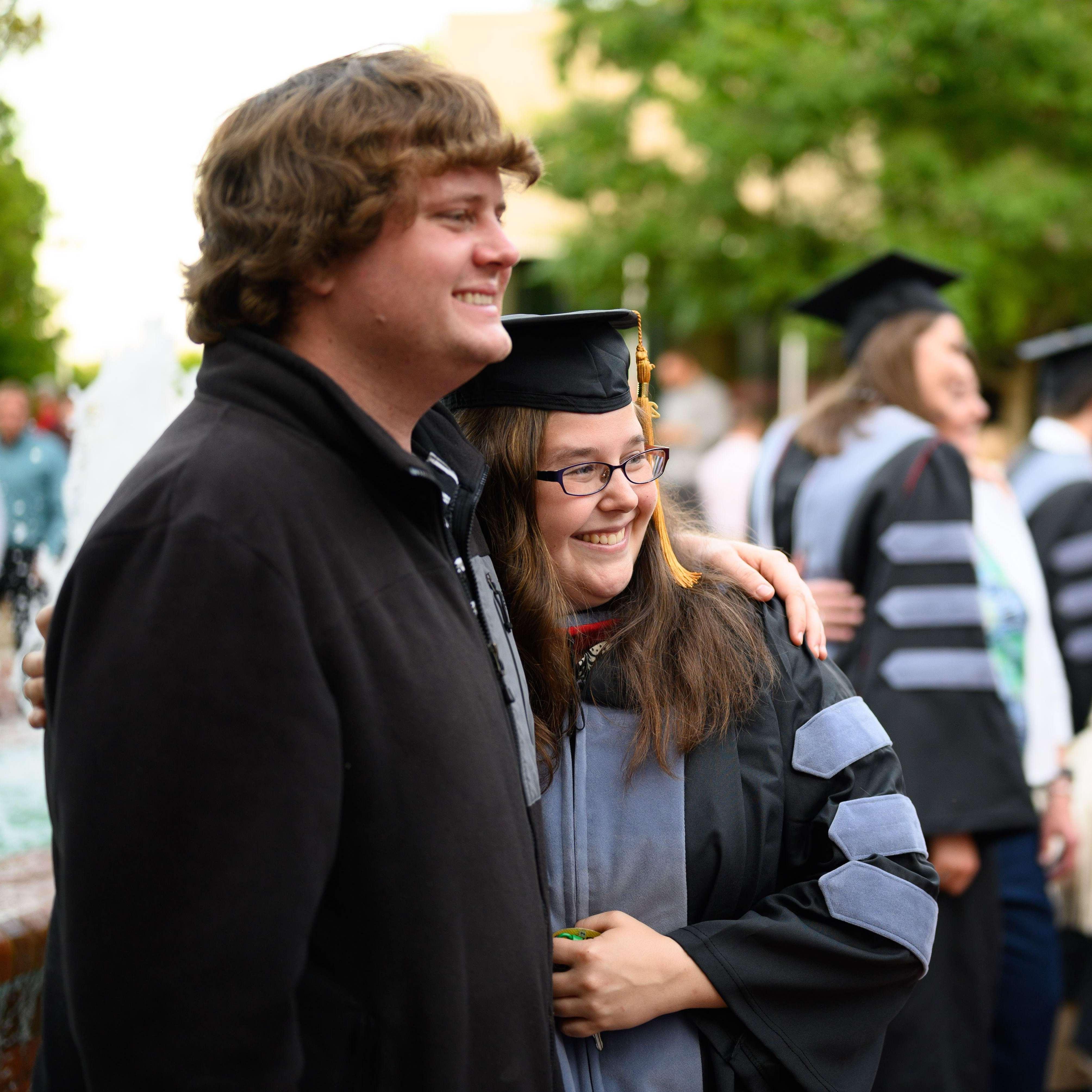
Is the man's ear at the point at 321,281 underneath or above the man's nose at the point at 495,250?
underneath

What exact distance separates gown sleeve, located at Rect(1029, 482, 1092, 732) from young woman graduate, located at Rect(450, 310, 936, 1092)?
278cm

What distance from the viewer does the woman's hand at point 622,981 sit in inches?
70.9

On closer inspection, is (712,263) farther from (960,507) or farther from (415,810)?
(415,810)

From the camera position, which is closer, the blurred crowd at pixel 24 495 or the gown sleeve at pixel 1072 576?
the gown sleeve at pixel 1072 576

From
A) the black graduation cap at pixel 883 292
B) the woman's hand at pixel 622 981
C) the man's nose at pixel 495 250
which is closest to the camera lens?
the man's nose at pixel 495 250

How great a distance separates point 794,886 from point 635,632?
1.63 ft

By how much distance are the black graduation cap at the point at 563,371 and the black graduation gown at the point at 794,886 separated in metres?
0.37

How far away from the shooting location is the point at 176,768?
4.32ft

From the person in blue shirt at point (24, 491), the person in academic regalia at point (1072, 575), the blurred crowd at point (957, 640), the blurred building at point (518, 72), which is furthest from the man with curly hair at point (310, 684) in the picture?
the blurred building at point (518, 72)

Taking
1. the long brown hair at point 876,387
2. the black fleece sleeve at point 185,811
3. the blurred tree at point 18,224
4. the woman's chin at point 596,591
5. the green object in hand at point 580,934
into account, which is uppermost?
the blurred tree at point 18,224

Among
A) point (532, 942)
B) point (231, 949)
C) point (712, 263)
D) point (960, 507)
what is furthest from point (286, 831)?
point (712, 263)

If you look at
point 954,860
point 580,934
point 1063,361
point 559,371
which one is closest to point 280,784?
point 580,934

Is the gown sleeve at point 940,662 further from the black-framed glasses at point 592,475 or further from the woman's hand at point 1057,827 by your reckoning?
the black-framed glasses at point 592,475

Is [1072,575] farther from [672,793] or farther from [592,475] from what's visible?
[672,793]
